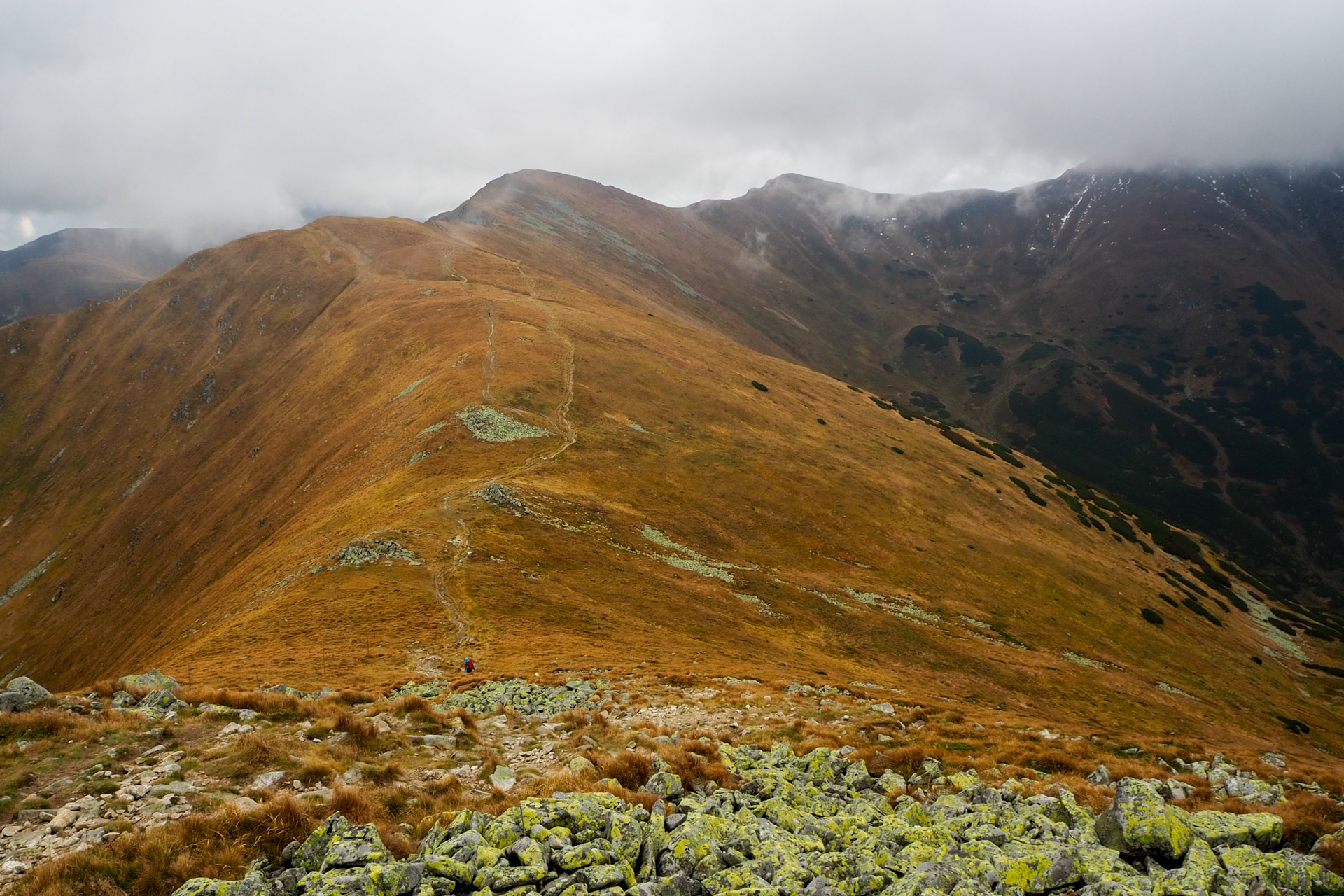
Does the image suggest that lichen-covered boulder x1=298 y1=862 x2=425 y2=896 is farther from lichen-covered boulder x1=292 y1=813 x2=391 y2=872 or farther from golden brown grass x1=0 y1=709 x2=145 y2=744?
golden brown grass x1=0 y1=709 x2=145 y2=744

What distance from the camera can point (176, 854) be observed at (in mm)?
9062

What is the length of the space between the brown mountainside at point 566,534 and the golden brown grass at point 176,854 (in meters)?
15.2

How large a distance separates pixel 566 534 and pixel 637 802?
105ft

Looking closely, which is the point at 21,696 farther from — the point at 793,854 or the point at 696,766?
the point at 793,854

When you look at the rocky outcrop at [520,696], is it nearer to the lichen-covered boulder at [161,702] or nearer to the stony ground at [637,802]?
the stony ground at [637,802]

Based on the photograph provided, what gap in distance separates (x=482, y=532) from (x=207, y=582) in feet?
117

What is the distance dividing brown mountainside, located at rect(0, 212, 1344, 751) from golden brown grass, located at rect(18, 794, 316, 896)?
49.8 feet

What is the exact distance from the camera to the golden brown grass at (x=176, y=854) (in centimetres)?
843

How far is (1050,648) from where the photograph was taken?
4778 centimetres

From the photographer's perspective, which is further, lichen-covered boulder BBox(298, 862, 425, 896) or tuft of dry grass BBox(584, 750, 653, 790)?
tuft of dry grass BBox(584, 750, 653, 790)

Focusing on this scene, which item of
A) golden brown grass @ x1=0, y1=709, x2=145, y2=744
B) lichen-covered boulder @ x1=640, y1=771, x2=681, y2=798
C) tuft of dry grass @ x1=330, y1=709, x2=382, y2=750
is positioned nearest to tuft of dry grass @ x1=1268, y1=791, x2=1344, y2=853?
lichen-covered boulder @ x1=640, y1=771, x2=681, y2=798

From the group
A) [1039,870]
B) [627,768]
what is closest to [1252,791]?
[1039,870]

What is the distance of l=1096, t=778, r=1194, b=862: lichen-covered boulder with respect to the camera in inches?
381

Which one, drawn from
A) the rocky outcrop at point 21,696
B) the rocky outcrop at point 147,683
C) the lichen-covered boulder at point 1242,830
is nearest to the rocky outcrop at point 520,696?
the rocky outcrop at point 147,683
